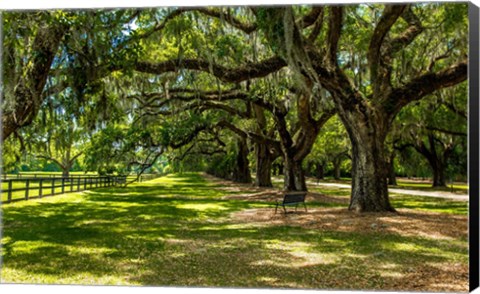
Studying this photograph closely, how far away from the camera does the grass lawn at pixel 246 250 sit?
521 centimetres

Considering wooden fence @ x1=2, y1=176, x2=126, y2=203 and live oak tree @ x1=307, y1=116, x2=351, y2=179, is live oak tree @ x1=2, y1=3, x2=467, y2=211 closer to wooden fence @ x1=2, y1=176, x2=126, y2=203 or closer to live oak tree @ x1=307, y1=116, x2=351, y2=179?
wooden fence @ x1=2, y1=176, x2=126, y2=203

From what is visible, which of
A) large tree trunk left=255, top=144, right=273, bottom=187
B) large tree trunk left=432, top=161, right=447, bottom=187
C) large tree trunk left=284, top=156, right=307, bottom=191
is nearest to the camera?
large tree trunk left=284, top=156, right=307, bottom=191

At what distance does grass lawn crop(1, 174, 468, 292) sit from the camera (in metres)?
5.21

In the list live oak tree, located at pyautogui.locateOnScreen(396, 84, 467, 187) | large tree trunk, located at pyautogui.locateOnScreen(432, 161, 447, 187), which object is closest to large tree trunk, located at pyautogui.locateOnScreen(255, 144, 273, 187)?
live oak tree, located at pyautogui.locateOnScreen(396, 84, 467, 187)

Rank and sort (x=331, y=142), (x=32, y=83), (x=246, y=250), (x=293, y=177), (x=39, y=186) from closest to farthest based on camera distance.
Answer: (x=32, y=83), (x=246, y=250), (x=39, y=186), (x=293, y=177), (x=331, y=142)

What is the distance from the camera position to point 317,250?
6.70 meters

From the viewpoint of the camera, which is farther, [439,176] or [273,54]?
[439,176]

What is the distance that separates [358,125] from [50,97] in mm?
6564

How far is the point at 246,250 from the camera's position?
6773 mm

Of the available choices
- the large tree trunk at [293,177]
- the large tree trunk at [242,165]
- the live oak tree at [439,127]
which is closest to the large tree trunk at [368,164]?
the live oak tree at [439,127]

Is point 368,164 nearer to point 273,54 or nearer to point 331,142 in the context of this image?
point 273,54

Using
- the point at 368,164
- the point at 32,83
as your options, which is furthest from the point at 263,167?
the point at 32,83

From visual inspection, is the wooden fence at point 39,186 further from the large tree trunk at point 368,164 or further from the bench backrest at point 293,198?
the large tree trunk at point 368,164

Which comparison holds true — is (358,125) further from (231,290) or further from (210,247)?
(231,290)
